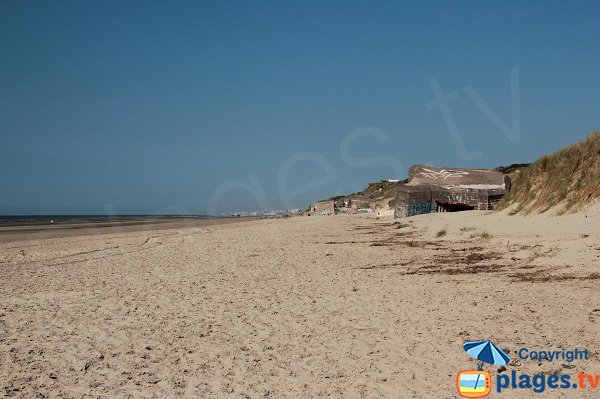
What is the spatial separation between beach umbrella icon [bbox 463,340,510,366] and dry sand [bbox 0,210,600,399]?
0.25ft

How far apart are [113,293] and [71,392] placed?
404 cm

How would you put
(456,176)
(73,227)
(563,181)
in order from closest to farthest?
(563,181) → (456,176) → (73,227)

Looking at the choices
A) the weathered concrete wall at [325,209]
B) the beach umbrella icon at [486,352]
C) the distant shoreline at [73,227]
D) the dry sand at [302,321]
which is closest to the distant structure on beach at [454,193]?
the dry sand at [302,321]

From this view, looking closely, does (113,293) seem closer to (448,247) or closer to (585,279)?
(585,279)

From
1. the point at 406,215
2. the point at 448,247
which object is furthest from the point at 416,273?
the point at 406,215

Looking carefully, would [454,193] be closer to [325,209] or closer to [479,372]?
[479,372]

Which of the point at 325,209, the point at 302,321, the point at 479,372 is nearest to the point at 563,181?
the point at 302,321

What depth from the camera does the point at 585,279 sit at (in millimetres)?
6320

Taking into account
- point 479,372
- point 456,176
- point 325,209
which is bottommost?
point 479,372

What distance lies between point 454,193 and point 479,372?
22497mm

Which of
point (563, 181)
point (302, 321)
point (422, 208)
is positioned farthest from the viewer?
point (422, 208)

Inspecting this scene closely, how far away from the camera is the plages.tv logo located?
350cm

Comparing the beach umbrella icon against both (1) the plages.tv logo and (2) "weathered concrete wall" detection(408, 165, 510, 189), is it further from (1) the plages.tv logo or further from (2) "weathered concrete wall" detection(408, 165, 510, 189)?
(2) "weathered concrete wall" detection(408, 165, 510, 189)

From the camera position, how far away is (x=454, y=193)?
82.7 ft
